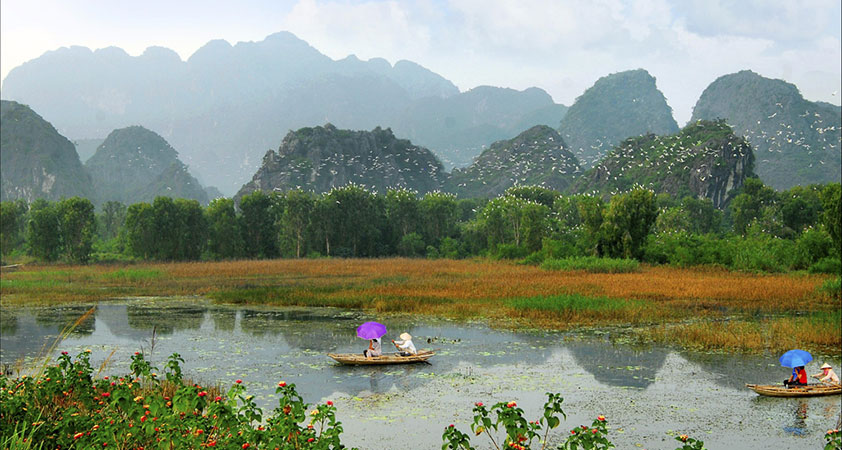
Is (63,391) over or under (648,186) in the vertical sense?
under

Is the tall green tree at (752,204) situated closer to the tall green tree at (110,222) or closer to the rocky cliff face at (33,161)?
the tall green tree at (110,222)

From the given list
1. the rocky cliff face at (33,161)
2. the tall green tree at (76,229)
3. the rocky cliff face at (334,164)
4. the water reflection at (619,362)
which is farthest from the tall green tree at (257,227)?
the rocky cliff face at (33,161)

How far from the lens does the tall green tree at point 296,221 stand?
233 ft

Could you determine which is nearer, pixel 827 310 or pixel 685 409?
pixel 685 409

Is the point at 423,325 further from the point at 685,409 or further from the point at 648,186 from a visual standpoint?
the point at 648,186

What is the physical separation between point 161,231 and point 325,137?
116213mm

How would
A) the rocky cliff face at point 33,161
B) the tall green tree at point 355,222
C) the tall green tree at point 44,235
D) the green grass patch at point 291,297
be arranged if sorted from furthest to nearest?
the rocky cliff face at point 33,161, the tall green tree at point 355,222, the tall green tree at point 44,235, the green grass patch at point 291,297

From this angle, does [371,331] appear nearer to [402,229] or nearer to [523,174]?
[402,229]

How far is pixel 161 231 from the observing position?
212 feet

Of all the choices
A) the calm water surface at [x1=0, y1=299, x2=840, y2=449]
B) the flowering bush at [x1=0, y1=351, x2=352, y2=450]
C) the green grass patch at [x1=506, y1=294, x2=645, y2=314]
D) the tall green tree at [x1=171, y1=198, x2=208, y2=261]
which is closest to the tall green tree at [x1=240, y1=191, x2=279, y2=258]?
the tall green tree at [x1=171, y1=198, x2=208, y2=261]

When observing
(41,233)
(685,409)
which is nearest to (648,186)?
(41,233)

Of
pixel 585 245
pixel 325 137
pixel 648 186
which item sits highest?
pixel 325 137

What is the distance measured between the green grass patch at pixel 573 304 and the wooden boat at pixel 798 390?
1128 centimetres

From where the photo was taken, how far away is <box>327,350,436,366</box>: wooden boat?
17047 mm
